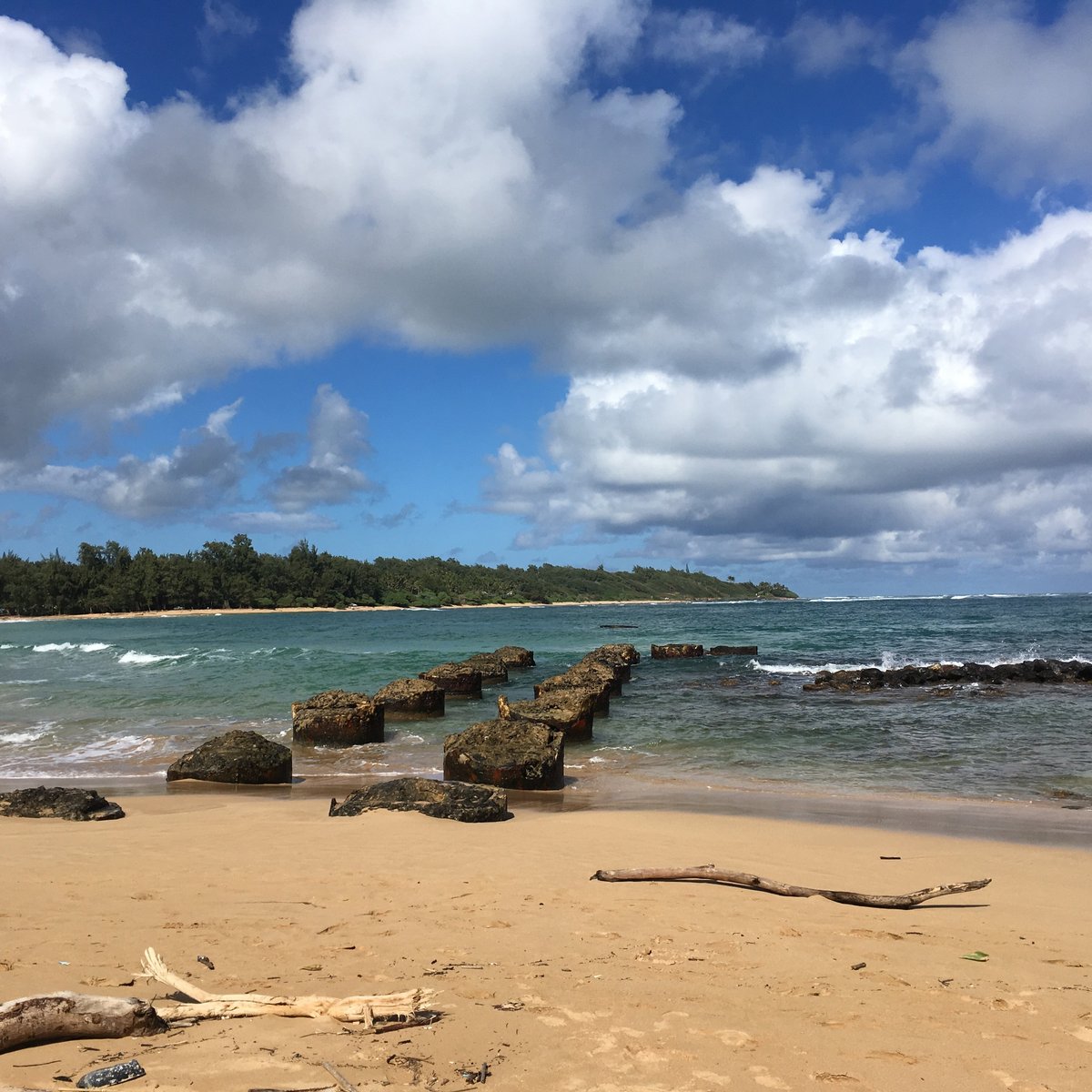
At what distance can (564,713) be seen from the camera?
17.1 m

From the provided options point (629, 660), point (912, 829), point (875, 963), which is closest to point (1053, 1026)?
point (875, 963)

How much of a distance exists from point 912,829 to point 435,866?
583cm

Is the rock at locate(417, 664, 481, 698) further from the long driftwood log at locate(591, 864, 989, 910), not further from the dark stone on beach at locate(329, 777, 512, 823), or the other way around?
the long driftwood log at locate(591, 864, 989, 910)

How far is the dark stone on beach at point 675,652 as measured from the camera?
4019cm

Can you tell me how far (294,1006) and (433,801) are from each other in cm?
583

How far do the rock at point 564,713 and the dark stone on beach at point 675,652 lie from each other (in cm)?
2295

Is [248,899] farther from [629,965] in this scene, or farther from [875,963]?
[875,963]

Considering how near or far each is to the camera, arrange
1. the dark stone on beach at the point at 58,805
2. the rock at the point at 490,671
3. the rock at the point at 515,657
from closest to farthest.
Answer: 1. the dark stone on beach at the point at 58,805
2. the rock at the point at 490,671
3. the rock at the point at 515,657

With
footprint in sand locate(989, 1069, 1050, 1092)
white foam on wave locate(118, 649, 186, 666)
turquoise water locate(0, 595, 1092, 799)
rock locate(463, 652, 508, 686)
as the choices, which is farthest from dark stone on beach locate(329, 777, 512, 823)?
white foam on wave locate(118, 649, 186, 666)

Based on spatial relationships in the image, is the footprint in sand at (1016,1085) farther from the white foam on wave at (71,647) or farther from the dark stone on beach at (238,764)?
the white foam on wave at (71,647)

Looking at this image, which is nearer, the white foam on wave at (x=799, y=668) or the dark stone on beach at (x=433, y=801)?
the dark stone on beach at (x=433, y=801)

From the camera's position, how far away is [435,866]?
734 centimetres

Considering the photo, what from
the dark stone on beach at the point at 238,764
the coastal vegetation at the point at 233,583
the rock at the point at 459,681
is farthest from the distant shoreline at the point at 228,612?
the dark stone on beach at the point at 238,764

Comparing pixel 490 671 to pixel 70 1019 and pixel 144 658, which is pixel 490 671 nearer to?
pixel 144 658
